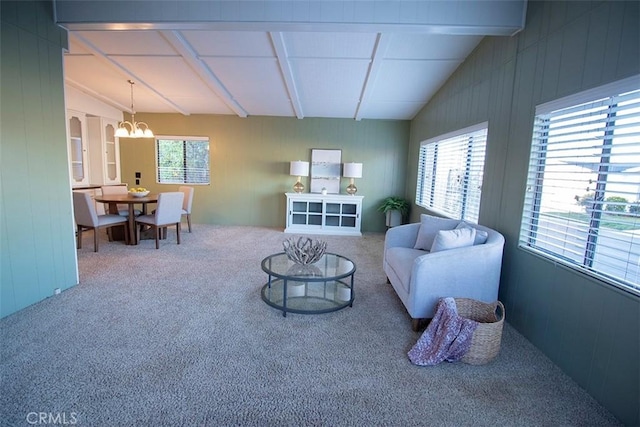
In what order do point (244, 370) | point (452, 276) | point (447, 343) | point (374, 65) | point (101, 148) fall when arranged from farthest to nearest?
point (101, 148) → point (374, 65) → point (452, 276) → point (447, 343) → point (244, 370)

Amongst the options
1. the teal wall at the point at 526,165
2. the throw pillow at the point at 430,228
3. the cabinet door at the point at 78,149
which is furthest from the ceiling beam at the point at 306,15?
the cabinet door at the point at 78,149

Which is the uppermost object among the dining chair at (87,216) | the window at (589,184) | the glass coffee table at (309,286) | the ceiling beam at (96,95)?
the ceiling beam at (96,95)

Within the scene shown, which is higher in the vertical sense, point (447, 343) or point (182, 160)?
point (182, 160)

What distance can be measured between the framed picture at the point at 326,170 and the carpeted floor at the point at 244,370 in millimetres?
3572

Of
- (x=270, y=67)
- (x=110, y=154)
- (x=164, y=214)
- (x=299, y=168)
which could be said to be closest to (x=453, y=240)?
(x=270, y=67)

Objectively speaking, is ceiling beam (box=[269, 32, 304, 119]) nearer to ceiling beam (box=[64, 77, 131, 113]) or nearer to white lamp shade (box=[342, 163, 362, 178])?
white lamp shade (box=[342, 163, 362, 178])

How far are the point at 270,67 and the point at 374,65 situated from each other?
1336mm

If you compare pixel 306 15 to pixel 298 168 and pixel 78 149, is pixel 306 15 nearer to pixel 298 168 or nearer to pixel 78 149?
pixel 298 168

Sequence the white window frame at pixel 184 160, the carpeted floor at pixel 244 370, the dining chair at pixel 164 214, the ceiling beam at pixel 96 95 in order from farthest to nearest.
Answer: the white window frame at pixel 184 160
the ceiling beam at pixel 96 95
the dining chair at pixel 164 214
the carpeted floor at pixel 244 370

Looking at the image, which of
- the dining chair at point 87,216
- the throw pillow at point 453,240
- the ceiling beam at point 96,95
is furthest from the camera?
the ceiling beam at point 96,95

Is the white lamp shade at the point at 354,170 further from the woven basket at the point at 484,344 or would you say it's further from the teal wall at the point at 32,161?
the teal wall at the point at 32,161

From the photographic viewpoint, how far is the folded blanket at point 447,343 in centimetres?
198

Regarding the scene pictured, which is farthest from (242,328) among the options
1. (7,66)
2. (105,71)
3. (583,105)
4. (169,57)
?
(105,71)

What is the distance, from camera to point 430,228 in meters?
3.17
